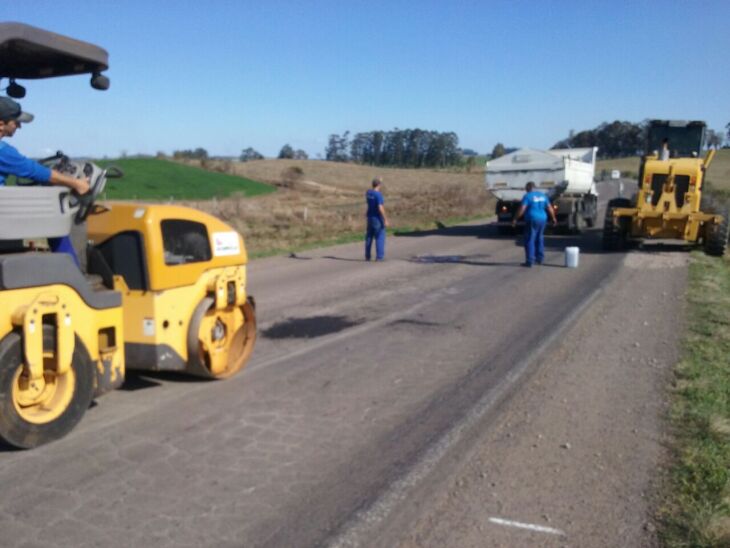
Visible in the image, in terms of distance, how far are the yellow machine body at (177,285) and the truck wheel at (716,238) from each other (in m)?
13.4

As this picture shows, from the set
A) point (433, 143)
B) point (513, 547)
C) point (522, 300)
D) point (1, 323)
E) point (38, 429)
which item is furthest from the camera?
point (433, 143)

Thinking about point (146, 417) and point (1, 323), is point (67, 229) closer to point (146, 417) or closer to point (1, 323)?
point (1, 323)

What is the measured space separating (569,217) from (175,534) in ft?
62.9

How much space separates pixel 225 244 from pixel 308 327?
269cm

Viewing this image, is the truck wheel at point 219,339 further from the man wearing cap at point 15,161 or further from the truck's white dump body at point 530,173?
the truck's white dump body at point 530,173

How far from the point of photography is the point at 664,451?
189 inches

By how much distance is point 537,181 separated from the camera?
2072cm

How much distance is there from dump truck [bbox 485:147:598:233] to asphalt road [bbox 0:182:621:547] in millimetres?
11244

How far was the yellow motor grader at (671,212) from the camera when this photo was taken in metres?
16.2

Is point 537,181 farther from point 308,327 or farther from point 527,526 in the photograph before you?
point 527,526

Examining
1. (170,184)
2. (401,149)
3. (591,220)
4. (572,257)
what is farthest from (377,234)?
(401,149)

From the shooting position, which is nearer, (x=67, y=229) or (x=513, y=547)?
(x=513, y=547)

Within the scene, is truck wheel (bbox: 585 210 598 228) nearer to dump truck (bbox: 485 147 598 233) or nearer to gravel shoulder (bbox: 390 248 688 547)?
dump truck (bbox: 485 147 598 233)

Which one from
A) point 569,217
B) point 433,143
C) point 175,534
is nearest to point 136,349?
point 175,534
